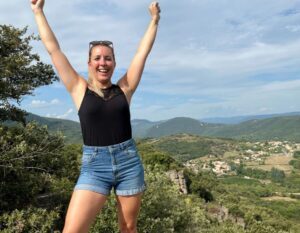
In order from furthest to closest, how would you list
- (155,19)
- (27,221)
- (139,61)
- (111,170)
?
(27,221) < (155,19) < (139,61) < (111,170)

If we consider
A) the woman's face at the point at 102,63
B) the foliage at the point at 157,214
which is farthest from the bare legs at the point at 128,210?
the foliage at the point at 157,214

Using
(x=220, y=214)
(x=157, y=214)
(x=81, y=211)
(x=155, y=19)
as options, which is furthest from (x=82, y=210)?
(x=220, y=214)

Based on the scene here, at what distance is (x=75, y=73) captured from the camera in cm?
508

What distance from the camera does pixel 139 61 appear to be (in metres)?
5.38

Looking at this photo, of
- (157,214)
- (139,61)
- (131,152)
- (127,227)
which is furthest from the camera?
(157,214)

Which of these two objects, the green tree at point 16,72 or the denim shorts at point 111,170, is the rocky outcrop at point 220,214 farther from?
the denim shorts at point 111,170

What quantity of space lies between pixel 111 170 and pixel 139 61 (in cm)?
146

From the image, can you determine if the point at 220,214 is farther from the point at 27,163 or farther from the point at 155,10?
the point at 155,10

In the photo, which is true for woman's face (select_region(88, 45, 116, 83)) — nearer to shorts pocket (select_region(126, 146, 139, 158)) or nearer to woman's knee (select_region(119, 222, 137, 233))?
shorts pocket (select_region(126, 146, 139, 158))

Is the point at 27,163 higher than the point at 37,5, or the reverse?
the point at 37,5

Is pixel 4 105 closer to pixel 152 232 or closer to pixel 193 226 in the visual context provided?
pixel 152 232

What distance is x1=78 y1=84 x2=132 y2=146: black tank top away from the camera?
15.8 ft

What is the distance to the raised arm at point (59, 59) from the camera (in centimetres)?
Result: 502

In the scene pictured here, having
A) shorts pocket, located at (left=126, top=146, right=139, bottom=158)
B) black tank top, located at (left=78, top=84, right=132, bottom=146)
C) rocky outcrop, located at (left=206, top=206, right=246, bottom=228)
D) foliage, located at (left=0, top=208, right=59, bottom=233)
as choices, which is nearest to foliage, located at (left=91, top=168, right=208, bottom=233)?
foliage, located at (left=0, top=208, right=59, bottom=233)
